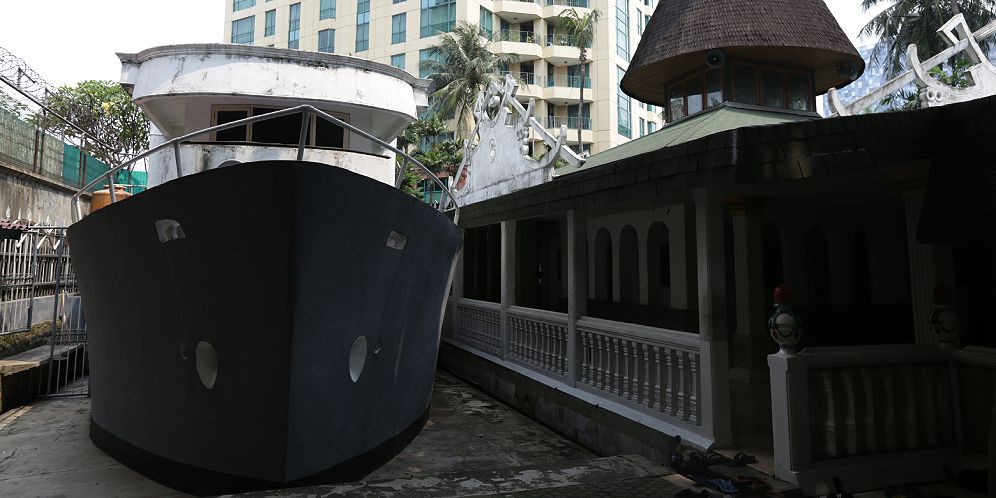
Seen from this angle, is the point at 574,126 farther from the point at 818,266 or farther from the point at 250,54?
the point at 250,54

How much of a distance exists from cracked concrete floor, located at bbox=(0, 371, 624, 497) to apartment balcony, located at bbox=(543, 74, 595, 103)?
38664 mm

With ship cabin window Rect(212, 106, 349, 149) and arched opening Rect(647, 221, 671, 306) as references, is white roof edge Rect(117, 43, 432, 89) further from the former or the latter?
arched opening Rect(647, 221, 671, 306)

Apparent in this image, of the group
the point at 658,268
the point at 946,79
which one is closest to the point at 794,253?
the point at 658,268

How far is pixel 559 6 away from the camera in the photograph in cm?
4531

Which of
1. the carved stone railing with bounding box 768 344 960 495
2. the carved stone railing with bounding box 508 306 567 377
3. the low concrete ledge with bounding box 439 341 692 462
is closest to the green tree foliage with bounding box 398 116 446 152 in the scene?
the low concrete ledge with bounding box 439 341 692 462

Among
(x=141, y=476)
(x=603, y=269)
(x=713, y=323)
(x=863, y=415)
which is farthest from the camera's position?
(x=603, y=269)

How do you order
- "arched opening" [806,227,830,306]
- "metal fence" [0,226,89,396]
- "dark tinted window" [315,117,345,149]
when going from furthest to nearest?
"arched opening" [806,227,830,306]
"metal fence" [0,226,89,396]
"dark tinted window" [315,117,345,149]

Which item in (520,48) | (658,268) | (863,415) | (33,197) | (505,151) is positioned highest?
(520,48)

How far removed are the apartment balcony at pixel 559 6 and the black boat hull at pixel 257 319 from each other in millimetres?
43928

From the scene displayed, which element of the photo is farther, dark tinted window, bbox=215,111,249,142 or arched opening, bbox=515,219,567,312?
arched opening, bbox=515,219,567,312

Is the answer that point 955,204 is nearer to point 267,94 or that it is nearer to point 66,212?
point 267,94

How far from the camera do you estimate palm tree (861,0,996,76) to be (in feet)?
101

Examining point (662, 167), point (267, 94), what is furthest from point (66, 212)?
point (662, 167)

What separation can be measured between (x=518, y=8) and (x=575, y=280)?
139ft
